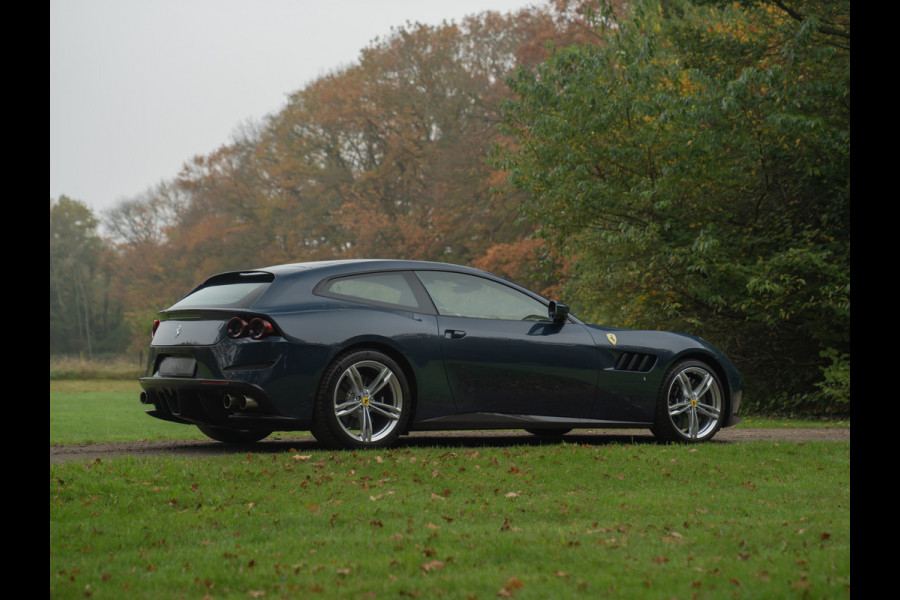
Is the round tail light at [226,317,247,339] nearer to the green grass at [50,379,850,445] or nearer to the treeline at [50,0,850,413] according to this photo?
the green grass at [50,379,850,445]

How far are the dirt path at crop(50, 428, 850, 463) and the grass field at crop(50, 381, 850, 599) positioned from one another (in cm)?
79

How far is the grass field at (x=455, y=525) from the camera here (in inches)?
163

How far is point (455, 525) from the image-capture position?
17.4ft

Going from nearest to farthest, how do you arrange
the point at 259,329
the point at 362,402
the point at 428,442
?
1. the point at 259,329
2. the point at 362,402
3. the point at 428,442

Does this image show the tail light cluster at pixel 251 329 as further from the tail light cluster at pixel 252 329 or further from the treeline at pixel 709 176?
the treeline at pixel 709 176

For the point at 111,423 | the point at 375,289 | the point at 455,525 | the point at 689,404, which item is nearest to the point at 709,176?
the point at 689,404

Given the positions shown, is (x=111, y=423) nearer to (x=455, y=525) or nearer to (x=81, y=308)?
(x=455, y=525)

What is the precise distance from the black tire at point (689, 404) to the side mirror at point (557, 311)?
120 cm

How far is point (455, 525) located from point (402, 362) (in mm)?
2844

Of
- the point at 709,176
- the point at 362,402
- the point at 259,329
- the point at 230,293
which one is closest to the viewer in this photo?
the point at 259,329

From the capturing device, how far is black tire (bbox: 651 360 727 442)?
30.1 feet

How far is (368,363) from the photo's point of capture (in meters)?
7.79

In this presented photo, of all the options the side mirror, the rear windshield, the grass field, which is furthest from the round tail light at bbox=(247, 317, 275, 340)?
the side mirror
